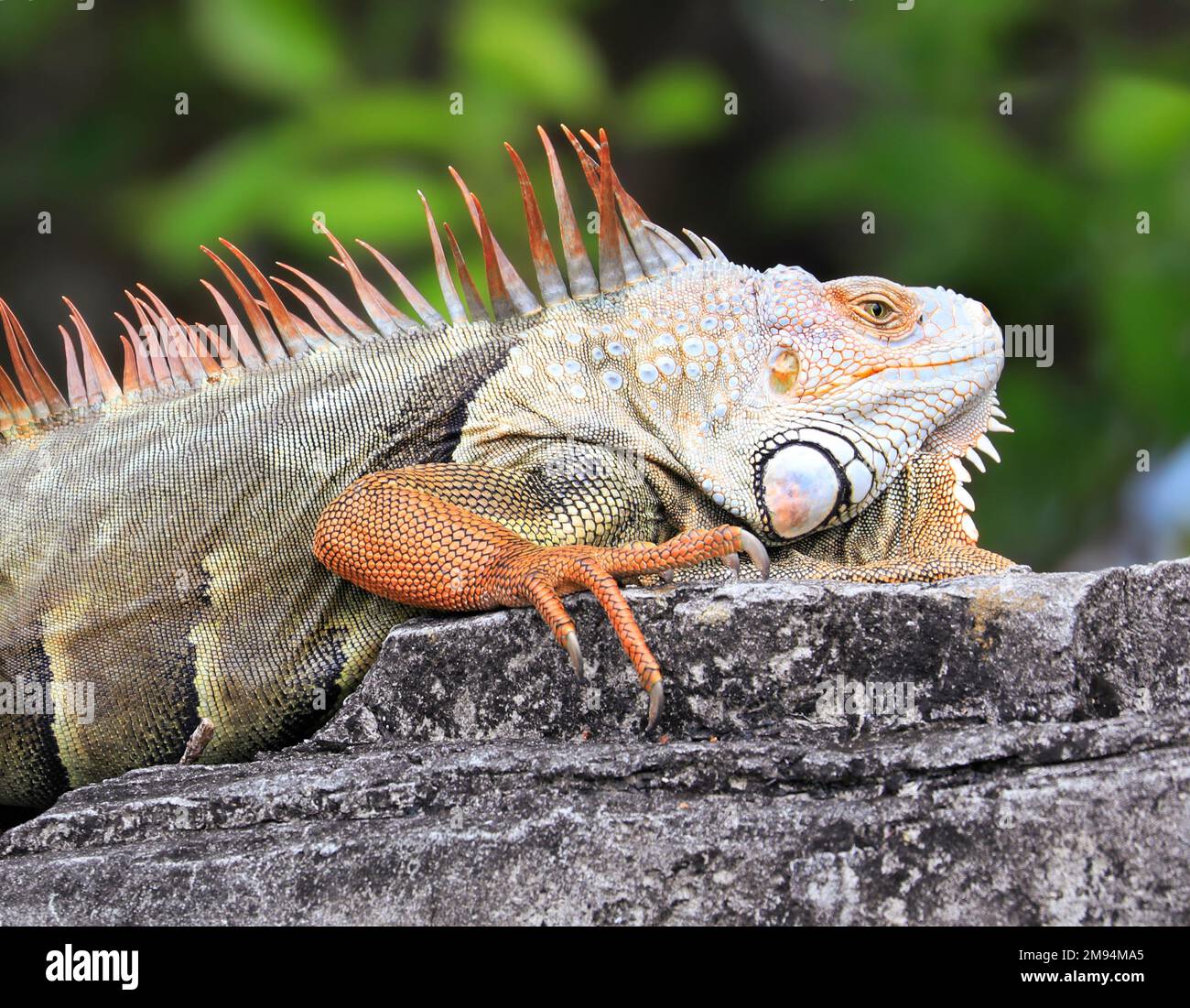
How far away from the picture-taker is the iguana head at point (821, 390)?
3568 millimetres

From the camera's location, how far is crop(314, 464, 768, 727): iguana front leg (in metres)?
2.89

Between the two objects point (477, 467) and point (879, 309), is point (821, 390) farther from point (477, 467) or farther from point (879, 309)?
point (477, 467)

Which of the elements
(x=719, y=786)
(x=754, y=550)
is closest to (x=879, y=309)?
(x=754, y=550)

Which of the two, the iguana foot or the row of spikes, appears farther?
the row of spikes

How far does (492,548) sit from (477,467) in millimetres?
400

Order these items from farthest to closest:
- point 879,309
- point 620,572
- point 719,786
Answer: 1. point 879,309
2. point 620,572
3. point 719,786

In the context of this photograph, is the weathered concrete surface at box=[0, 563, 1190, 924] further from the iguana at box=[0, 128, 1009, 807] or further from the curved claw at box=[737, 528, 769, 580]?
the iguana at box=[0, 128, 1009, 807]

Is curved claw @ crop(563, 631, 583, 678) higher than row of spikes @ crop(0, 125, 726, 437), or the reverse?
row of spikes @ crop(0, 125, 726, 437)

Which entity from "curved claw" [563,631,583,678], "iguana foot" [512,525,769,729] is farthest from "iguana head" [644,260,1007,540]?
"curved claw" [563,631,583,678]

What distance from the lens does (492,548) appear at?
3.19 m

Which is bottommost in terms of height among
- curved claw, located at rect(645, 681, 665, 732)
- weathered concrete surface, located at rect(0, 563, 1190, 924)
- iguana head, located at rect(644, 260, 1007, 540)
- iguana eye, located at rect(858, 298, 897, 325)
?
weathered concrete surface, located at rect(0, 563, 1190, 924)

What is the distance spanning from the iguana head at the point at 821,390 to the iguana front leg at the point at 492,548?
0.38 metres

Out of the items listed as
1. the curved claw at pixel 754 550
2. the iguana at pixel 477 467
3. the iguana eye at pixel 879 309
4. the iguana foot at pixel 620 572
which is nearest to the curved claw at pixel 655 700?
the iguana foot at pixel 620 572

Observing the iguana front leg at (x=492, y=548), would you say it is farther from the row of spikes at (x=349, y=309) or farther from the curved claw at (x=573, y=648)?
the row of spikes at (x=349, y=309)
